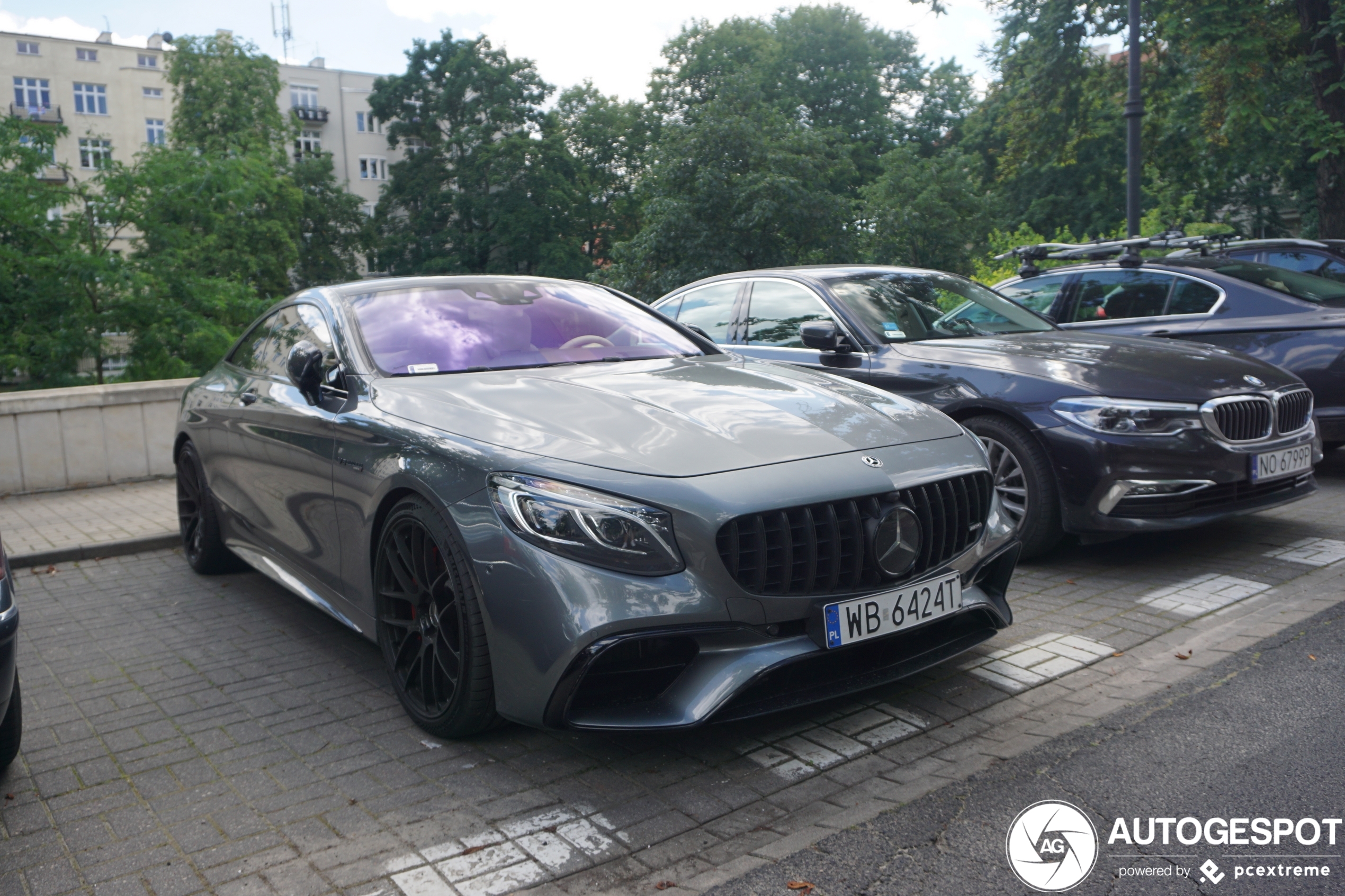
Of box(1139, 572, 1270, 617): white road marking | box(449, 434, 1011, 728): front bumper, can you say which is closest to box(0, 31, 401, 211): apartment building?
box(1139, 572, 1270, 617): white road marking

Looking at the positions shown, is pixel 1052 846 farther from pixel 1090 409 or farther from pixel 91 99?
pixel 91 99

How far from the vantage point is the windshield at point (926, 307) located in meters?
6.24

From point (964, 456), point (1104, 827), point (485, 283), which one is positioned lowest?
point (1104, 827)

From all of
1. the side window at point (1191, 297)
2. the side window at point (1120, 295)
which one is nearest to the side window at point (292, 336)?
the side window at point (1120, 295)

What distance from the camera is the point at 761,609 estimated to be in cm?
298

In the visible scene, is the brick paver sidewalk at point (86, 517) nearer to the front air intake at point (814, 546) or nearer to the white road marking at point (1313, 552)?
the front air intake at point (814, 546)

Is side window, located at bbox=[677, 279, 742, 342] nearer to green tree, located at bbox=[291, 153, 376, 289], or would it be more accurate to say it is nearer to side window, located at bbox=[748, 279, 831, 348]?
side window, located at bbox=[748, 279, 831, 348]

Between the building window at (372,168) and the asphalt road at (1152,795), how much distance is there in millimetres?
75120

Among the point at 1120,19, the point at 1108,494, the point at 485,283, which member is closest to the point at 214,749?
the point at 485,283

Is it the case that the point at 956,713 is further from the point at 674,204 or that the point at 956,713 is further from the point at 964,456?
the point at 674,204

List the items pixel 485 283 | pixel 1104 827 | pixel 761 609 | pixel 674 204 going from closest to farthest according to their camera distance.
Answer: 1. pixel 1104 827
2. pixel 761 609
3. pixel 485 283
4. pixel 674 204

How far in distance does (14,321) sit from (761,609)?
1246 centimetres

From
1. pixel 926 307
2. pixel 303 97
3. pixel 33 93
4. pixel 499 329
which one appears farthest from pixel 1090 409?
pixel 303 97

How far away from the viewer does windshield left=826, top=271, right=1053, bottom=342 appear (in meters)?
6.24
